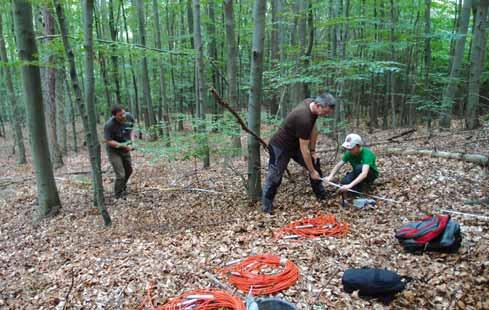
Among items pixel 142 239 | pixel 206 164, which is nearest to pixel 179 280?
pixel 142 239

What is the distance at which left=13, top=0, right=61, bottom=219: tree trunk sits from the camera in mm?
5832

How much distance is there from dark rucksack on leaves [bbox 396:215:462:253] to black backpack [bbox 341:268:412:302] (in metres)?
0.63

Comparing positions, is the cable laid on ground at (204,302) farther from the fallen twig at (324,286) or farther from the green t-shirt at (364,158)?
the green t-shirt at (364,158)

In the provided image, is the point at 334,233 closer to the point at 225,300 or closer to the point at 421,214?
the point at 421,214

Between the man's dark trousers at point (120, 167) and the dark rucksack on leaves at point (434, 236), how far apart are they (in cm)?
577

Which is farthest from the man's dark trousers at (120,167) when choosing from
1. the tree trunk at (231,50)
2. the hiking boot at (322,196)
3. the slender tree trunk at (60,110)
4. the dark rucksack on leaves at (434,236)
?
the slender tree trunk at (60,110)

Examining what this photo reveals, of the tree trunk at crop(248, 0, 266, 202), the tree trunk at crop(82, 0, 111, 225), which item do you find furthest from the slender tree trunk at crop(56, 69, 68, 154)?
Result: the tree trunk at crop(248, 0, 266, 202)

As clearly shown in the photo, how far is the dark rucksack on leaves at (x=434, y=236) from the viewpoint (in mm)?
3514

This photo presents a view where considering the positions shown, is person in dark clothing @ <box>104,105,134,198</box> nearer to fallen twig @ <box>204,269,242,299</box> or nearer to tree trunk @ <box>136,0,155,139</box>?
fallen twig @ <box>204,269,242,299</box>

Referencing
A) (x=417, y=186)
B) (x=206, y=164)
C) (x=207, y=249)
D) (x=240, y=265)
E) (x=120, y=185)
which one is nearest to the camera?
(x=240, y=265)

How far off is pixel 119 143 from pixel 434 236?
229 inches

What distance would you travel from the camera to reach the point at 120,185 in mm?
7320

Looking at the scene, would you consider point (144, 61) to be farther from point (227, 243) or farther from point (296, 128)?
point (227, 243)

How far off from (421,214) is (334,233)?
1.36 meters
